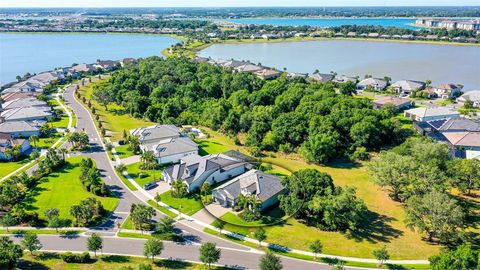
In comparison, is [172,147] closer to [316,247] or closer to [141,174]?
[141,174]

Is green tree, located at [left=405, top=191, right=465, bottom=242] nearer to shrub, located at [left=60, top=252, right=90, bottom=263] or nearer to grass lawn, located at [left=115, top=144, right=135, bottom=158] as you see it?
shrub, located at [left=60, top=252, right=90, bottom=263]

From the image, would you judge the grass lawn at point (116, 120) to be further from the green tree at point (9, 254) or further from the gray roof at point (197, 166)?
the green tree at point (9, 254)

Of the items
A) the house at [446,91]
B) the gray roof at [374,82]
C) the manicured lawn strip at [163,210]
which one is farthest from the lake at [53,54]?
the house at [446,91]

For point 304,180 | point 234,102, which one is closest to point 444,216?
point 304,180

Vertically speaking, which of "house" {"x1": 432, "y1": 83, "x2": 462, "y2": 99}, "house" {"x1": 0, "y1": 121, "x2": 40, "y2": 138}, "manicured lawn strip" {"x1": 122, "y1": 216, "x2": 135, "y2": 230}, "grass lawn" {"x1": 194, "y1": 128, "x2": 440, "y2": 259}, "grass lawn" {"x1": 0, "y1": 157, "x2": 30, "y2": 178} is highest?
"house" {"x1": 432, "y1": 83, "x2": 462, "y2": 99}

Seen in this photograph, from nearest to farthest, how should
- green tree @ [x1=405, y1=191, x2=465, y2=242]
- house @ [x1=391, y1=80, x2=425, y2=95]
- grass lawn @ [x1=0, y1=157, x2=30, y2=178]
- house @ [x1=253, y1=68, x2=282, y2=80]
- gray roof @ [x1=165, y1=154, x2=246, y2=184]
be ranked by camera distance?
green tree @ [x1=405, y1=191, x2=465, y2=242] → gray roof @ [x1=165, y1=154, x2=246, y2=184] → grass lawn @ [x1=0, y1=157, x2=30, y2=178] → house @ [x1=391, y1=80, x2=425, y2=95] → house @ [x1=253, y1=68, x2=282, y2=80]

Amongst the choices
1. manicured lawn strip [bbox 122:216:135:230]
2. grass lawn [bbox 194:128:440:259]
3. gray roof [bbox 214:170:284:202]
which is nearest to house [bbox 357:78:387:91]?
grass lawn [bbox 194:128:440:259]

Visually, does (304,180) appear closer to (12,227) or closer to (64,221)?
(64,221)
